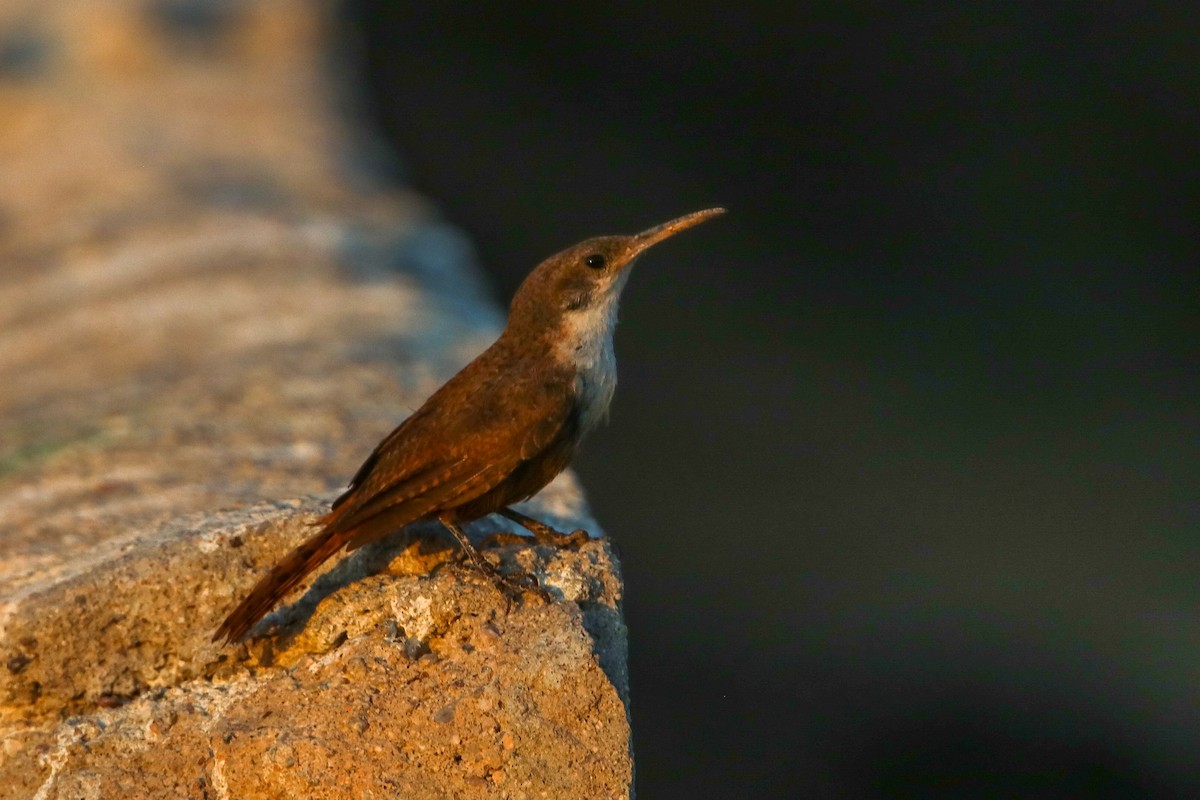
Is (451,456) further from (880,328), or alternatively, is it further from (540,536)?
(880,328)

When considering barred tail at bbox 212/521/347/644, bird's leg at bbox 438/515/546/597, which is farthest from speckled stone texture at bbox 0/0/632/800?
barred tail at bbox 212/521/347/644

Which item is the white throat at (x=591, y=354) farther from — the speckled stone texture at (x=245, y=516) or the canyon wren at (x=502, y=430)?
the speckled stone texture at (x=245, y=516)

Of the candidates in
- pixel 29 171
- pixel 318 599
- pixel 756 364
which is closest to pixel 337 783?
pixel 318 599

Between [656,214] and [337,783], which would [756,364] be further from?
[337,783]

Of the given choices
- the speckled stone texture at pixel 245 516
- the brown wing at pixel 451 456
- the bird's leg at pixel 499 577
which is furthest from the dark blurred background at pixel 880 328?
the bird's leg at pixel 499 577

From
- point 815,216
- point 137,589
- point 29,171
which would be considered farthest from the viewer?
point 815,216

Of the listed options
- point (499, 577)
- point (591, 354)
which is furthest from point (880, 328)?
point (499, 577)

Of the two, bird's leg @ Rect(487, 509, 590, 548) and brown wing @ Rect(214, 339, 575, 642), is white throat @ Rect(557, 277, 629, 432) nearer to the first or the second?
brown wing @ Rect(214, 339, 575, 642)
